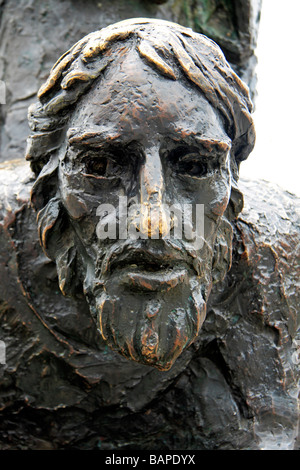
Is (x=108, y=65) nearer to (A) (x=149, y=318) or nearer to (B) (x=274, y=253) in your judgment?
(A) (x=149, y=318)

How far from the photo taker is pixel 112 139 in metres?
1.63

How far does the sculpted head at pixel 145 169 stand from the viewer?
1.62m

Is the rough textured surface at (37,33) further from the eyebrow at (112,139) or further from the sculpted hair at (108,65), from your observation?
the eyebrow at (112,139)

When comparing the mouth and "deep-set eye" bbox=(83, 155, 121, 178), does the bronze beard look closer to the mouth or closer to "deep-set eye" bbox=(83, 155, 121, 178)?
the mouth

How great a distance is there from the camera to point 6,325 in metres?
2.10

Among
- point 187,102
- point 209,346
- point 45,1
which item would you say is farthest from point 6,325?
point 45,1

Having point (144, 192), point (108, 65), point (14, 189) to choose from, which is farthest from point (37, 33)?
point (144, 192)

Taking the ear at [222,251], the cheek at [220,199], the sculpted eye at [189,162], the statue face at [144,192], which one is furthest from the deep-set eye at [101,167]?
the ear at [222,251]

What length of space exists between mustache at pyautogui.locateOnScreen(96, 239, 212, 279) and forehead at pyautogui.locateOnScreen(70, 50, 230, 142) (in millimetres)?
250

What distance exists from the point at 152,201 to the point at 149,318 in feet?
0.89

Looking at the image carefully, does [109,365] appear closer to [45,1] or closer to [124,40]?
[124,40]

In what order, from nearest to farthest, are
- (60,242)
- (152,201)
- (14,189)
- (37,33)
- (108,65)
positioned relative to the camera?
(152,201), (108,65), (60,242), (14,189), (37,33)

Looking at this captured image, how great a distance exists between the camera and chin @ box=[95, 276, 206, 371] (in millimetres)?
1622

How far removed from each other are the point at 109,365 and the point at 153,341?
0.54 meters
